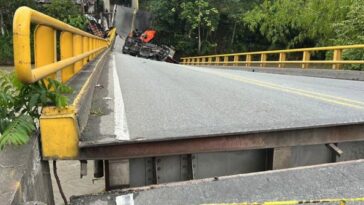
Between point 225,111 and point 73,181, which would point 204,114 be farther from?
point 73,181

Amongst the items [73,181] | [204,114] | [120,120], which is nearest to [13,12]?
[73,181]

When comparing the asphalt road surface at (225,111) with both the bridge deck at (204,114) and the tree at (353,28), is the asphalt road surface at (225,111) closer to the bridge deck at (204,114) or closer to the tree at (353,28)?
the bridge deck at (204,114)

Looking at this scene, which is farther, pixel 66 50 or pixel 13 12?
pixel 13 12

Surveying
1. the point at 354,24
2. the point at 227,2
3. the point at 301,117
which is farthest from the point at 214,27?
the point at 301,117

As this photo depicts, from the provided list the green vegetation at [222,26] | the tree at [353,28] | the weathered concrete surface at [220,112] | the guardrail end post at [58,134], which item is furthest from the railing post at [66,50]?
the green vegetation at [222,26]

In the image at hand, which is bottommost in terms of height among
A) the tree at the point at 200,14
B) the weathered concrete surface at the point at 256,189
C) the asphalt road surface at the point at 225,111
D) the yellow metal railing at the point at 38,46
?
the weathered concrete surface at the point at 256,189

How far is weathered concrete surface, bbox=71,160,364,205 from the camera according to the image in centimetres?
376

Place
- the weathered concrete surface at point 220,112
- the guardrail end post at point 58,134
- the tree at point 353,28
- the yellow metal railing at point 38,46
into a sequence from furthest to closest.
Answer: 1. the tree at point 353,28
2. the weathered concrete surface at point 220,112
3. the guardrail end post at point 58,134
4. the yellow metal railing at point 38,46

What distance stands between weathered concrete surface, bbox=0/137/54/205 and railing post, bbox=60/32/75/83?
2.28 meters

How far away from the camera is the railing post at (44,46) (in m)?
4.14

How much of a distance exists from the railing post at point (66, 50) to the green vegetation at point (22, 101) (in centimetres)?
175

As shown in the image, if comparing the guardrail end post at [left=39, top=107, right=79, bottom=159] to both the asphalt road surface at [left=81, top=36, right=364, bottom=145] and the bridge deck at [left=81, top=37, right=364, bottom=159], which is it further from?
the asphalt road surface at [left=81, top=36, right=364, bottom=145]

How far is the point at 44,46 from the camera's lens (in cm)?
432

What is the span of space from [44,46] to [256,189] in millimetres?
2528
